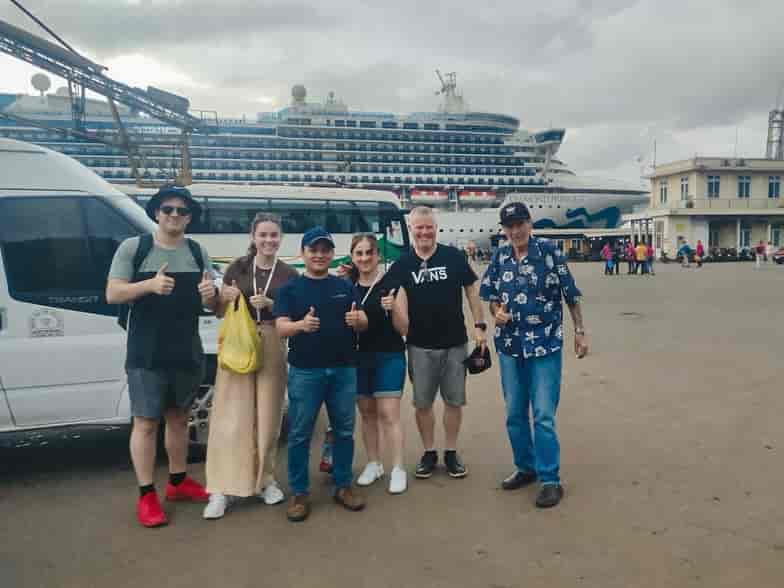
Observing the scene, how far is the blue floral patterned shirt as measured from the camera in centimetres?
327

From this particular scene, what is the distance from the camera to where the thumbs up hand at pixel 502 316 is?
131 inches

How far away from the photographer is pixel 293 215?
1878 cm

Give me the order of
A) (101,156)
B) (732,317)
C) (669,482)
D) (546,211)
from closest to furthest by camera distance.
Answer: (669,482), (732,317), (101,156), (546,211)

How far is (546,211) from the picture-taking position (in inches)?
2023

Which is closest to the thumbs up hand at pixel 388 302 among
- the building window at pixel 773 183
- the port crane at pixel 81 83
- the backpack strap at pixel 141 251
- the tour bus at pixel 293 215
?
the backpack strap at pixel 141 251

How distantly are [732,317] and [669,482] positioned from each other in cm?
864

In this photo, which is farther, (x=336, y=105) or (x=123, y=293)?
(x=336, y=105)

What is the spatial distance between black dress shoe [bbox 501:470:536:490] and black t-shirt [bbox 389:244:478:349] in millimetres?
835

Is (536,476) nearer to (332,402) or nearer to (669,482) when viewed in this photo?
(669,482)

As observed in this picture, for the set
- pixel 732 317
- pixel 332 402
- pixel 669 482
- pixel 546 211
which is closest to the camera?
pixel 332 402

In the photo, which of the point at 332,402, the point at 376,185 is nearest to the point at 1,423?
the point at 332,402

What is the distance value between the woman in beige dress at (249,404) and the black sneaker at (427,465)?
0.88m

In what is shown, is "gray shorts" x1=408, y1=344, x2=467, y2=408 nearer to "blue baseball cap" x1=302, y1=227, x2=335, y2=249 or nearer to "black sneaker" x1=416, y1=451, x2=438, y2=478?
"black sneaker" x1=416, y1=451, x2=438, y2=478

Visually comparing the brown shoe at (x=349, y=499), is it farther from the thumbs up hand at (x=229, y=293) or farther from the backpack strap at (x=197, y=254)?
the backpack strap at (x=197, y=254)
